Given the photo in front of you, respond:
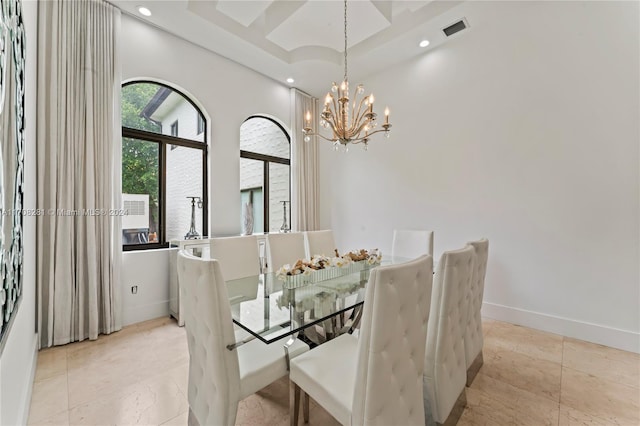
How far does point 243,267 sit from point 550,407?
2454 mm

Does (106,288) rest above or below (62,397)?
above

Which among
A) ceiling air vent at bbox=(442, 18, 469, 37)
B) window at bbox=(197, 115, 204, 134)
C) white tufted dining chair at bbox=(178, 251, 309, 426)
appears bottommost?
white tufted dining chair at bbox=(178, 251, 309, 426)

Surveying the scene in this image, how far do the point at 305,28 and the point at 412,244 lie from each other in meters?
3.00

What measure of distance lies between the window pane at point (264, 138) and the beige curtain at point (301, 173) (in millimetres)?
229

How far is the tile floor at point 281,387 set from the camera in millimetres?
1630

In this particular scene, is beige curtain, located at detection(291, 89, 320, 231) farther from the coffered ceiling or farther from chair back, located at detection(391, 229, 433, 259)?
chair back, located at detection(391, 229, 433, 259)

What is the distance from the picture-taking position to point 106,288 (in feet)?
8.83

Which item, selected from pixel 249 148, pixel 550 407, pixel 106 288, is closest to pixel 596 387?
pixel 550 407

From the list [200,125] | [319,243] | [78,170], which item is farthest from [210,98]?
[319,243]

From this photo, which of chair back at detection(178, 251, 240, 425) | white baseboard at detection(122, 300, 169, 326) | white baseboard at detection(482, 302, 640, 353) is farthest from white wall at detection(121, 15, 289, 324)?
white baseboard at detection(482, 302, 640, 353)

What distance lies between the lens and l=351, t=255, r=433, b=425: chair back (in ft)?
3.29

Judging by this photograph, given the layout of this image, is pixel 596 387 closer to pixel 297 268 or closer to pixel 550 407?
pixel 550 407

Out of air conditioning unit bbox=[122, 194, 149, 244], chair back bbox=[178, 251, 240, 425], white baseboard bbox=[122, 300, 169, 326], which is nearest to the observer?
chair back bbox=[178, 251, 240, 425]

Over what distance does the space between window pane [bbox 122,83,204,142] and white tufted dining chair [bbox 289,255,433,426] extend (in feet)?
10.9
